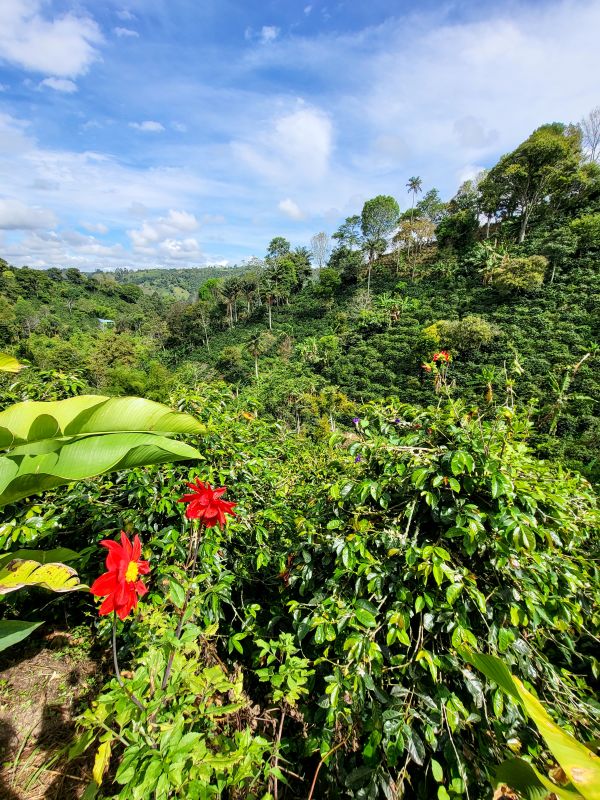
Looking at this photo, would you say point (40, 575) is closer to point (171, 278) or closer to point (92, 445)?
point (92, 445)

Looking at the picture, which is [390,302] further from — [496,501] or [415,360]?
[496,501]

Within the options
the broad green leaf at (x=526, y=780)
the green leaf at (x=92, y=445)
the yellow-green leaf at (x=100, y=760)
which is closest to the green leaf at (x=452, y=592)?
the broad green leaf at (x=526, y=780)

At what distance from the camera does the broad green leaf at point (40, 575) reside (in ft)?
3.25

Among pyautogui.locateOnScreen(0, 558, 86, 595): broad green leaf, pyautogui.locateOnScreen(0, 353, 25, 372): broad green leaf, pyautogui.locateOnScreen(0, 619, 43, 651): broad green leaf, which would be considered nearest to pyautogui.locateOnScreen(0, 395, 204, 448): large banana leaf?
pyautogui.locateOnScreen(0, 353, 25, 372): broad green leaf

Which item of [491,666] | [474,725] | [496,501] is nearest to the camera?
[491,666]

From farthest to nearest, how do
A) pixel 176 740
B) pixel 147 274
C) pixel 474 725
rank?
pixel 147 274
pixel 474 725
pixel 176 740

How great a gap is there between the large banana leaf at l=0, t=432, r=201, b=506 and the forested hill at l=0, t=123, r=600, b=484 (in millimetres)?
7447

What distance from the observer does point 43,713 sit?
5.24 ft

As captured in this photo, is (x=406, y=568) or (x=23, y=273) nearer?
(x=406, y=568)

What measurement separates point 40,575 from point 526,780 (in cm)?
126

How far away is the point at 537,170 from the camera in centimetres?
2173

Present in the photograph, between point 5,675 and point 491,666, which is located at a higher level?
point 491,666

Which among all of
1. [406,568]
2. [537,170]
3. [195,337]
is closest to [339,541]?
[406,568]

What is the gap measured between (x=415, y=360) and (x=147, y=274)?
162 m
